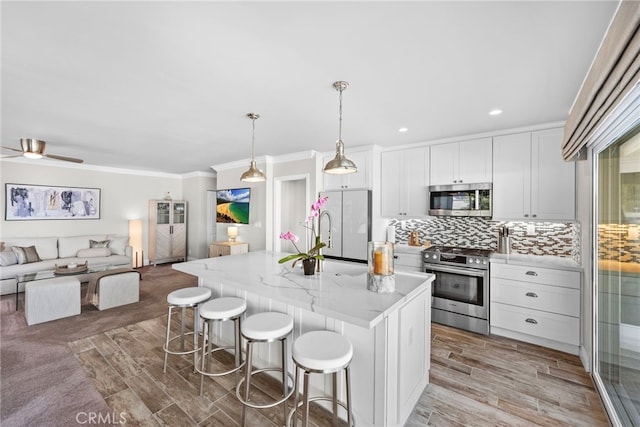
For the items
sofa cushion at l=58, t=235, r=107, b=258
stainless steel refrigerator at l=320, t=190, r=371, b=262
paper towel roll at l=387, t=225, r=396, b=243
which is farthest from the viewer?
sofa cushion at l=58, t=235, r=107, b=258

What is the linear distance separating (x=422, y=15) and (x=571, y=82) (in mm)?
1568

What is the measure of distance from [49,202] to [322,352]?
6911 mm

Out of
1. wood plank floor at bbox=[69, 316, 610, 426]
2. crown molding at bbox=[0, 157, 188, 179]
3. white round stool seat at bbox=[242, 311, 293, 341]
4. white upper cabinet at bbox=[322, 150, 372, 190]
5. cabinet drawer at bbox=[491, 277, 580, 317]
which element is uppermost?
crown molding at bbox=[0, 157, 188, 179]

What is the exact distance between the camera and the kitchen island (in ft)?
5.29

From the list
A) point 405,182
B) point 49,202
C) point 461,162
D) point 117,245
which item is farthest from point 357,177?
point 49,202

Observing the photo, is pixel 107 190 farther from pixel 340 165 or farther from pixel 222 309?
pixel 340 165

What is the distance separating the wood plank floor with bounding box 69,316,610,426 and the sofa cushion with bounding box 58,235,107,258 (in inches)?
134

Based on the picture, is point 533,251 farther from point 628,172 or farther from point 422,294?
point 422,294

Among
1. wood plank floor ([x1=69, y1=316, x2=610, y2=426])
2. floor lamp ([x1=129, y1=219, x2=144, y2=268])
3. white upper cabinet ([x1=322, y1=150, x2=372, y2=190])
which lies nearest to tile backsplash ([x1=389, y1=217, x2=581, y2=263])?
white upper cabinet ([x1=322, y1=150, x2=372, y2=190])

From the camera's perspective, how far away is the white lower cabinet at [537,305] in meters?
2.76

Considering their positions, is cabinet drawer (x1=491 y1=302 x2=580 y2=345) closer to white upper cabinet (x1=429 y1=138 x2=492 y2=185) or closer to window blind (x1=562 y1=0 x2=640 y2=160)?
white upper cabinet (x1=429 y1=138 x2=492 y2=185)

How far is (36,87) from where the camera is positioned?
7.36ft


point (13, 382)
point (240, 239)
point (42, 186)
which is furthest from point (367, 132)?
point (42, 186)

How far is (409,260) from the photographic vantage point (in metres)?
3.71
